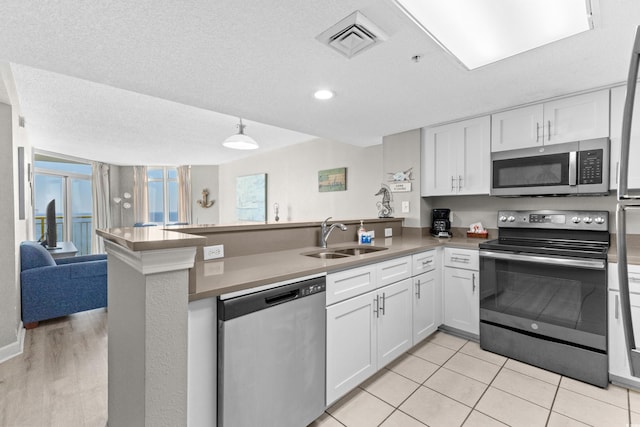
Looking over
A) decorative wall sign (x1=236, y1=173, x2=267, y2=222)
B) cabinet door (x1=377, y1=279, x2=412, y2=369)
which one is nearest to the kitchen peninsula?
cabinet door (x1=377, y1=279, x2=412, y2=369)

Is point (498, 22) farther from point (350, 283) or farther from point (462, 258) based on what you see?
point (462, 258)

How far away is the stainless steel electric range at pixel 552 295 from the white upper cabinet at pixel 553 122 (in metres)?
0.63

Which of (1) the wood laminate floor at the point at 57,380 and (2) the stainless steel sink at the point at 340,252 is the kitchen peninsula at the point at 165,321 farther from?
(2) the stainless steel sink at the point at 340,252

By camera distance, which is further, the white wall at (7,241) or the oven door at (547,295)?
the white wall at (7,241)

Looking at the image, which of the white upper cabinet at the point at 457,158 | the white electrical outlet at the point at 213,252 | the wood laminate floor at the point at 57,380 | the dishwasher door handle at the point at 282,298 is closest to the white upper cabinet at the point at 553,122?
the white upper cabinet at the point at 457,158

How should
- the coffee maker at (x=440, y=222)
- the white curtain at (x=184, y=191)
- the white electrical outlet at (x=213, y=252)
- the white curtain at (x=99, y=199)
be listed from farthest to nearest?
the white curtain at (x=184, y=191) < the white curtain at (x=99, y=199) < the coffee maker at (x=440, y=222) < the white electrical outlet at (x=213, y=252)

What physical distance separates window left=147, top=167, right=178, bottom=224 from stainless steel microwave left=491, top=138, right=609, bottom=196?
7.70 m

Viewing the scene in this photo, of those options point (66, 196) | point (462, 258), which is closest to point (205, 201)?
point (66, 196)

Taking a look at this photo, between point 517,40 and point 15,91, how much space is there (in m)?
4.08

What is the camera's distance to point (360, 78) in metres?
2.00

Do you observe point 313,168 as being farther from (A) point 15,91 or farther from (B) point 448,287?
(A) point 15,91

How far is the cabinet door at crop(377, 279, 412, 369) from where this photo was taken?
198 centimetres

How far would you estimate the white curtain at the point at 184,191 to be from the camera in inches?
302

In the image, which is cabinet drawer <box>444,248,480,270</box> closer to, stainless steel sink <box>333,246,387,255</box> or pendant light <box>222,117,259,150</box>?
stainless steel sink <box>333,246,387,255</box>
